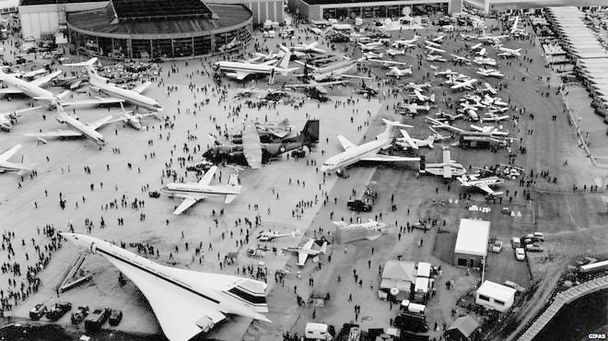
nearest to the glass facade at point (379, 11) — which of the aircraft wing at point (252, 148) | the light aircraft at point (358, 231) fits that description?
the aircraft wing at point (252, 148)

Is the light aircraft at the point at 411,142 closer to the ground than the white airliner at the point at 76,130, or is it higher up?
closer to the ground

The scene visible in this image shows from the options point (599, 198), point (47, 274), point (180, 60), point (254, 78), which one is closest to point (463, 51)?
point (254, 78)

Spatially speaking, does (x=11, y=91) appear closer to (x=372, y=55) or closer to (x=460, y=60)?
(x=372, y=55)

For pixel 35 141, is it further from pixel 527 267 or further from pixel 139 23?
pixel 527 267

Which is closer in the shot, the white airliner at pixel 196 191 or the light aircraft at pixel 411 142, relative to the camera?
the white airliner at pixel 196 191

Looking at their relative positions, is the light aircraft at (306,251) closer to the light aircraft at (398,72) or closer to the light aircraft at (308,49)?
the light aircraft at (398,72)

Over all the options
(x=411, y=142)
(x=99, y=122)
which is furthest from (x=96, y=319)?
(x=411, y=142)
